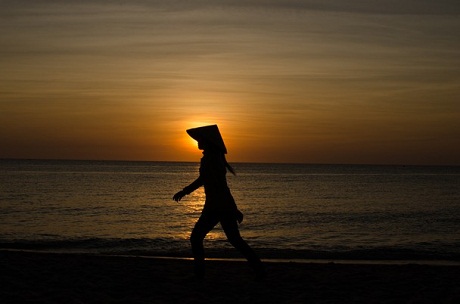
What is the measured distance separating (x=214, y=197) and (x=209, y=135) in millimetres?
936

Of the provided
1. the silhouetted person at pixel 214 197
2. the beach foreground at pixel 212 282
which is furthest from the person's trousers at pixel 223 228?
the beach foreground at pixel 212 282

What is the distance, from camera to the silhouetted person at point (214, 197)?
8.55 m

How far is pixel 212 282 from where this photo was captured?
29.9ft

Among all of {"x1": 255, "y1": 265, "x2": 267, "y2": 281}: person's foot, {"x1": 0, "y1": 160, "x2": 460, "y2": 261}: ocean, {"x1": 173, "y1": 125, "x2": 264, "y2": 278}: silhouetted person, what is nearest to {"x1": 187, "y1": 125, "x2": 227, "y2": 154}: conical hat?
{"x1": 173, "y1": 125, "x2": 264, "y2": 278}: silhouetted person

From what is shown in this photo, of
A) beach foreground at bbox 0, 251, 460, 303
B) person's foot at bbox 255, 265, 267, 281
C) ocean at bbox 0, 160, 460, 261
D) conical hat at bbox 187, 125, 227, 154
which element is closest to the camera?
beach foreground at bbox 0, 251, 460, 303

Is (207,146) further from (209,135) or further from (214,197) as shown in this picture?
(214,197)

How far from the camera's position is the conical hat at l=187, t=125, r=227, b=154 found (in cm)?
869

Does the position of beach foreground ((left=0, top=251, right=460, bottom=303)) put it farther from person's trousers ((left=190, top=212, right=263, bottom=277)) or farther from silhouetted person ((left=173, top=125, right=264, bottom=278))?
silhouetted person ((left=173, top=125, right=264, bottom=278))

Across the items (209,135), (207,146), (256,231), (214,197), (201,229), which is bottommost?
(256,231)

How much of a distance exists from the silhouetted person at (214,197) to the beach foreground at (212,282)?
2.30ft

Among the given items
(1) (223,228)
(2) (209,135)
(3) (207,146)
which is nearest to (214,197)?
(1) (223,228)

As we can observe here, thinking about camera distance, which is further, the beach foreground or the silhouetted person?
the silhouetted person

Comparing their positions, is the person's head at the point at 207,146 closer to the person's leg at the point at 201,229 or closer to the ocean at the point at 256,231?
the person's leg at the point at 201,229

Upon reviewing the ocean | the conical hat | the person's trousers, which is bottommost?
the ocean
